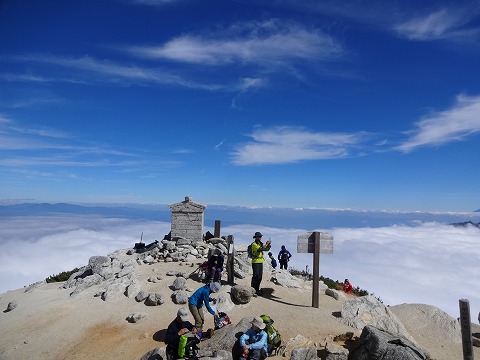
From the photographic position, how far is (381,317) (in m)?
11.2

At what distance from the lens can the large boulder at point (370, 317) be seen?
10.8 meters

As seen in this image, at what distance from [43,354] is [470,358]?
43.1ft

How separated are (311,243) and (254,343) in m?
5.09

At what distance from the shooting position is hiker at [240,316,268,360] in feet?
25.6

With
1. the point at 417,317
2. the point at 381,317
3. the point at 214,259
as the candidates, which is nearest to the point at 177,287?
the point at 214,259

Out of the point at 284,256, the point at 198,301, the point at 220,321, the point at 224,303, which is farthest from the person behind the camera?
the point at 284,256

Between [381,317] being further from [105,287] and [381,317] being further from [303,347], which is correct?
[105,287]

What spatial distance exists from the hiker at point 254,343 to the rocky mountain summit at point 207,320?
1.93 ft

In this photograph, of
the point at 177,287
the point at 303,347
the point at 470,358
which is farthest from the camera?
the point at 177,287

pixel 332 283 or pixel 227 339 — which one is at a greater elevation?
pixel 227 339

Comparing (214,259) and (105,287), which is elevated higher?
(214,259)

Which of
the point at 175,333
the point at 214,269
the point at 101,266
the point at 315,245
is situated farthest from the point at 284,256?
the point at 175,333

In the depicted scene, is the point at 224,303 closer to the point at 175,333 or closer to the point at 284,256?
the point at 175,333

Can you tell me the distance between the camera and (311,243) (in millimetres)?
12070
